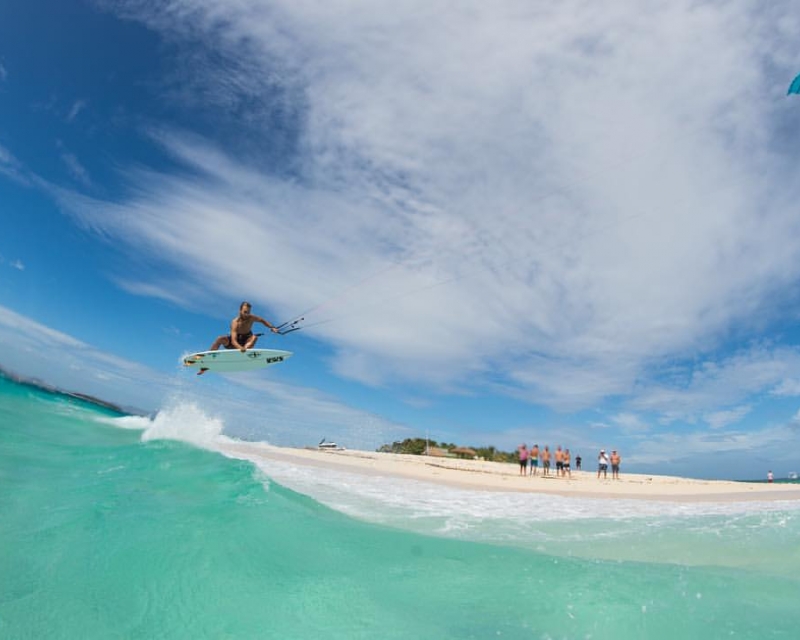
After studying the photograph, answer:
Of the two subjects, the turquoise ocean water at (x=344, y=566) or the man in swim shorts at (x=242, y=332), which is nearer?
the turquoise ocean water at (x=344, y=566)

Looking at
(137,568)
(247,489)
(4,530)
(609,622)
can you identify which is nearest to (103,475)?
(247,489)

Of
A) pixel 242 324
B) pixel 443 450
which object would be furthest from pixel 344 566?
pixel 443 450

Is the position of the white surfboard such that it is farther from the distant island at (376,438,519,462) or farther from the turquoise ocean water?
the distant island at (376,438,519,462)

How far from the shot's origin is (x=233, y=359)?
18.0 metres

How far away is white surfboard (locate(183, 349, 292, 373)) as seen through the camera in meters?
17.8

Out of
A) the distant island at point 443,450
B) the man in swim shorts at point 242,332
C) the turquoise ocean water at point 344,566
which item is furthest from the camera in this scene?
the distant island at point 443,450

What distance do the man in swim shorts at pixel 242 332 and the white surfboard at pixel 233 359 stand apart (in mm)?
279

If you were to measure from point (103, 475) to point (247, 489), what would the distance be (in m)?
3.63

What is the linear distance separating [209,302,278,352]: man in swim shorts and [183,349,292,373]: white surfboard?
28 cm

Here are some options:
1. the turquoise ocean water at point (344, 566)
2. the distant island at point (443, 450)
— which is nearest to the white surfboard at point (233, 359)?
the turquoise ocean water at point (344, 566)

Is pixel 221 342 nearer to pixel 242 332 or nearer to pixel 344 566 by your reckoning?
pixel 242 332

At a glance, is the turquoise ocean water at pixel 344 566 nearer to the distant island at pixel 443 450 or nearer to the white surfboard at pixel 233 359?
the white surfboard at pixel 233 359

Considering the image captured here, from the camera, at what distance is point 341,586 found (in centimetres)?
676

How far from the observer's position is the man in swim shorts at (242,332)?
16.9m
